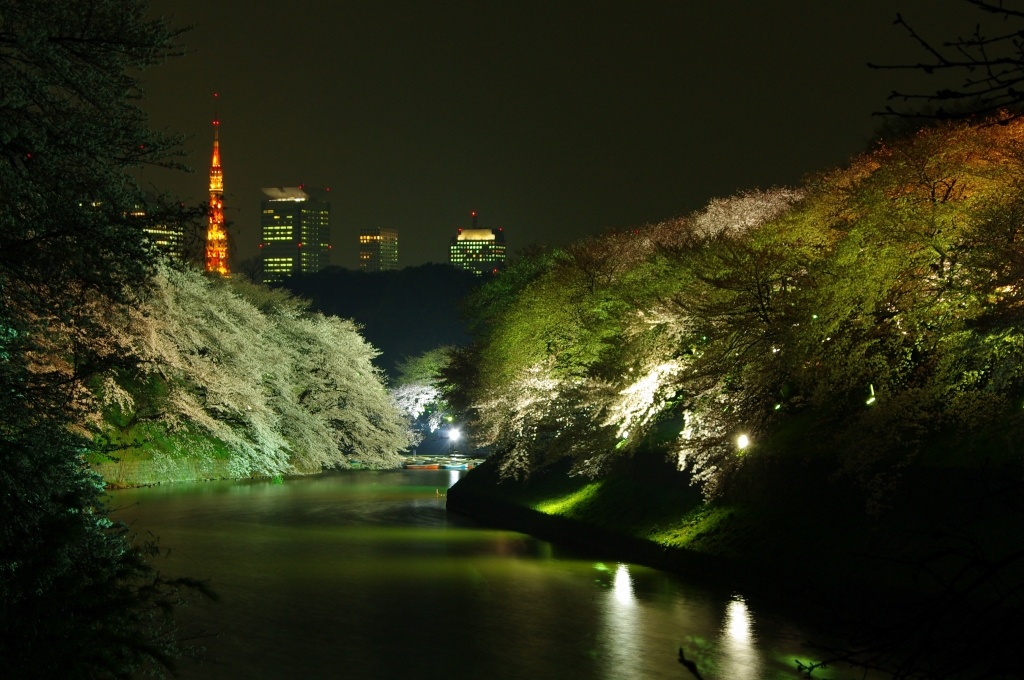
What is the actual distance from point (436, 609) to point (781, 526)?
7.22 metres

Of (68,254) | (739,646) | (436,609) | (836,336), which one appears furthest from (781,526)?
(68,254)

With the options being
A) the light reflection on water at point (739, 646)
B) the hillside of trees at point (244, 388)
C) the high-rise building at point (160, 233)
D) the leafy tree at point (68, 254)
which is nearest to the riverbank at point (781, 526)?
the light reflection on water at point (739, 646)

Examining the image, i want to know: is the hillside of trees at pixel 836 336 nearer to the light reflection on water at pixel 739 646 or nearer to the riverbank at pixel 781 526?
the riverbank at pixel 781 526

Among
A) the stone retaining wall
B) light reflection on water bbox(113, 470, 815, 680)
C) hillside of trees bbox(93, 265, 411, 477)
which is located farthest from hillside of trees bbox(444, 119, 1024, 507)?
the stone retaining wall

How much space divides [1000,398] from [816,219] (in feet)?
23.5

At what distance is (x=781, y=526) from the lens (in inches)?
776

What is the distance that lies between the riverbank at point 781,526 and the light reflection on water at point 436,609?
2.82 feet

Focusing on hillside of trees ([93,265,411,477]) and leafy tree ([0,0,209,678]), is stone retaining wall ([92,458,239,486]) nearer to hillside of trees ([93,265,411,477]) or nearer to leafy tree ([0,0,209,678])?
hillside of trees ([93,265,411,477])

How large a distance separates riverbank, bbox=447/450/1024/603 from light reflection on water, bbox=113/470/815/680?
859 mm

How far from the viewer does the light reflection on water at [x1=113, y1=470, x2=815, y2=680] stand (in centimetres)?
1385

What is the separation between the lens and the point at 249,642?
48.8 feet

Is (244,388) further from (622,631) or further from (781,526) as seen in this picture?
(622,631)

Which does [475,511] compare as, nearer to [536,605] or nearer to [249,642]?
[536,605]

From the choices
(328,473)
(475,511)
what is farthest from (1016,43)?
(328,473)
